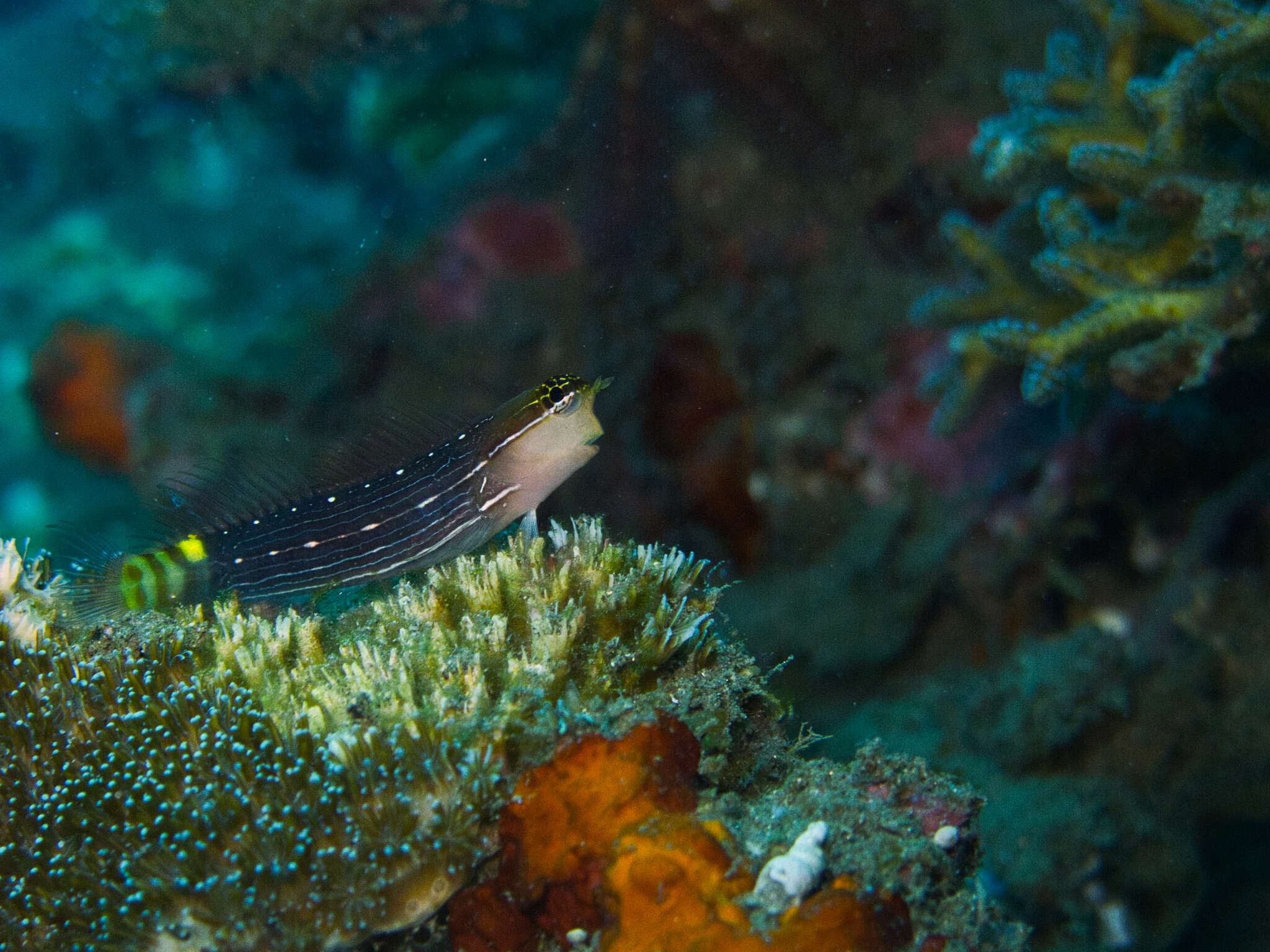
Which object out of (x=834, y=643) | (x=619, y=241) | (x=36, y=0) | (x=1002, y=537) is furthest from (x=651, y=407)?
(x=36, y=0)

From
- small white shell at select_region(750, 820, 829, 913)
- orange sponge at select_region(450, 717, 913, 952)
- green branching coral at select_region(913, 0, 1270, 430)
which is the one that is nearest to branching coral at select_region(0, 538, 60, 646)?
orange sponge at select_region(450, 717, 913, 952)

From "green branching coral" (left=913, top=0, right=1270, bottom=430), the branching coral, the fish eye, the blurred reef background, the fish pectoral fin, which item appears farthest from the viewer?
the blurred reef background

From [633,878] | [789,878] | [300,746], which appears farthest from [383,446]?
[789,878]

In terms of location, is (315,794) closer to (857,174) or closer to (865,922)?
(865,922)

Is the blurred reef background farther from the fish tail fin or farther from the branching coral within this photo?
the fish tail fin

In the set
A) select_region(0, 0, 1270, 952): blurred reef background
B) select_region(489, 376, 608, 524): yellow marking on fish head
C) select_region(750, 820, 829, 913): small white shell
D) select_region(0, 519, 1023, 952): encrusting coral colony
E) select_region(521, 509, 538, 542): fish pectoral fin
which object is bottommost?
select_region(750, 820, 829, 913): small white shell

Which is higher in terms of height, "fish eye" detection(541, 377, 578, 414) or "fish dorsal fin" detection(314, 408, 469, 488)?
"fish dorsal fin" detection(314, 408, 469, 488)
